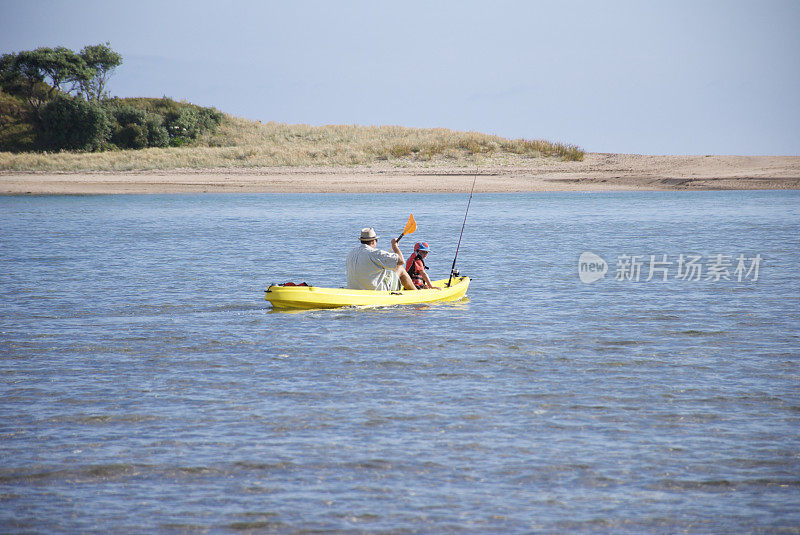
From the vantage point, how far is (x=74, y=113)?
43.6 meters

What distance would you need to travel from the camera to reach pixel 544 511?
15.2ft

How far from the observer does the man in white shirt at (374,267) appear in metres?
10.3

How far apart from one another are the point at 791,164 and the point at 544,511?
38122 mm

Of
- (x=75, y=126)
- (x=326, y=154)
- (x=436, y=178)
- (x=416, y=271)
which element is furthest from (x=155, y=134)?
(x=416, y=271)

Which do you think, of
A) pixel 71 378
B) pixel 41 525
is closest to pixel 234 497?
pixel 41 525

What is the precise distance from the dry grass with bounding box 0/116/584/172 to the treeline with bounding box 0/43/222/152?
2555mm

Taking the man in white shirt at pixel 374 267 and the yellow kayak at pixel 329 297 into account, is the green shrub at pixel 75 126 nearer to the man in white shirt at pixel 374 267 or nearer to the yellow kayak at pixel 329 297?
the yellow kayak at pixel 329 297

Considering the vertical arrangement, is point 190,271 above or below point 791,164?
below

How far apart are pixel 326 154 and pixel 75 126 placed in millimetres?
13957

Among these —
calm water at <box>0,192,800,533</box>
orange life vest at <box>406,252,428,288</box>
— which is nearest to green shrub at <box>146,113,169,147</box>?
calm water at <box>0,192,800,533</box>

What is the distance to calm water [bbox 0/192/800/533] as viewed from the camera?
15.5 feet

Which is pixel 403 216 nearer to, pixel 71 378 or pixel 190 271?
pixel 190 271

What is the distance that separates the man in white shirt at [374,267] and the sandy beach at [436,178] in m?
22.5

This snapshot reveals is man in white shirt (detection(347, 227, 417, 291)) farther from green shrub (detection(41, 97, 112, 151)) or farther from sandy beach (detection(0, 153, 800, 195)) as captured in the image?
green shrub (detection(41, 97, 112, 151))
